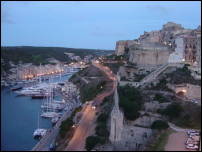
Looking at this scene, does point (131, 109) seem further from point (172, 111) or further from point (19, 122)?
point (19, 122)

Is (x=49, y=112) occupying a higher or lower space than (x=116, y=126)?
lower

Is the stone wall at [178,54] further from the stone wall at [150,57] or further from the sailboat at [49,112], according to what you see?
the sailboat at [49,112]

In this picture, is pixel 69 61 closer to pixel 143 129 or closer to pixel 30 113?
pixel 30 113

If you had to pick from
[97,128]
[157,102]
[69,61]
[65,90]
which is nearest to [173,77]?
[157,102]

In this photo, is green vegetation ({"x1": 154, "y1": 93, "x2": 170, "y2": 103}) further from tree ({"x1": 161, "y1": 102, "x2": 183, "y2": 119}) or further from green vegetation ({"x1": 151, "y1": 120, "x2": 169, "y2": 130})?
green vegetation ({"x1": 151, "y1": 120, "x2": 169, "y2": 130})

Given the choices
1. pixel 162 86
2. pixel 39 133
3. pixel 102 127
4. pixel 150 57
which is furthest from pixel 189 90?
pixel 39 133

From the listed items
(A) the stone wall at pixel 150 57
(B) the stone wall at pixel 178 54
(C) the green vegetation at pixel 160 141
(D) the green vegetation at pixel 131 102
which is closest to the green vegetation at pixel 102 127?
(D) the green vegetation at pixel 131 102

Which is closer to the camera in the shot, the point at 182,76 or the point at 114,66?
the point at 182,76
